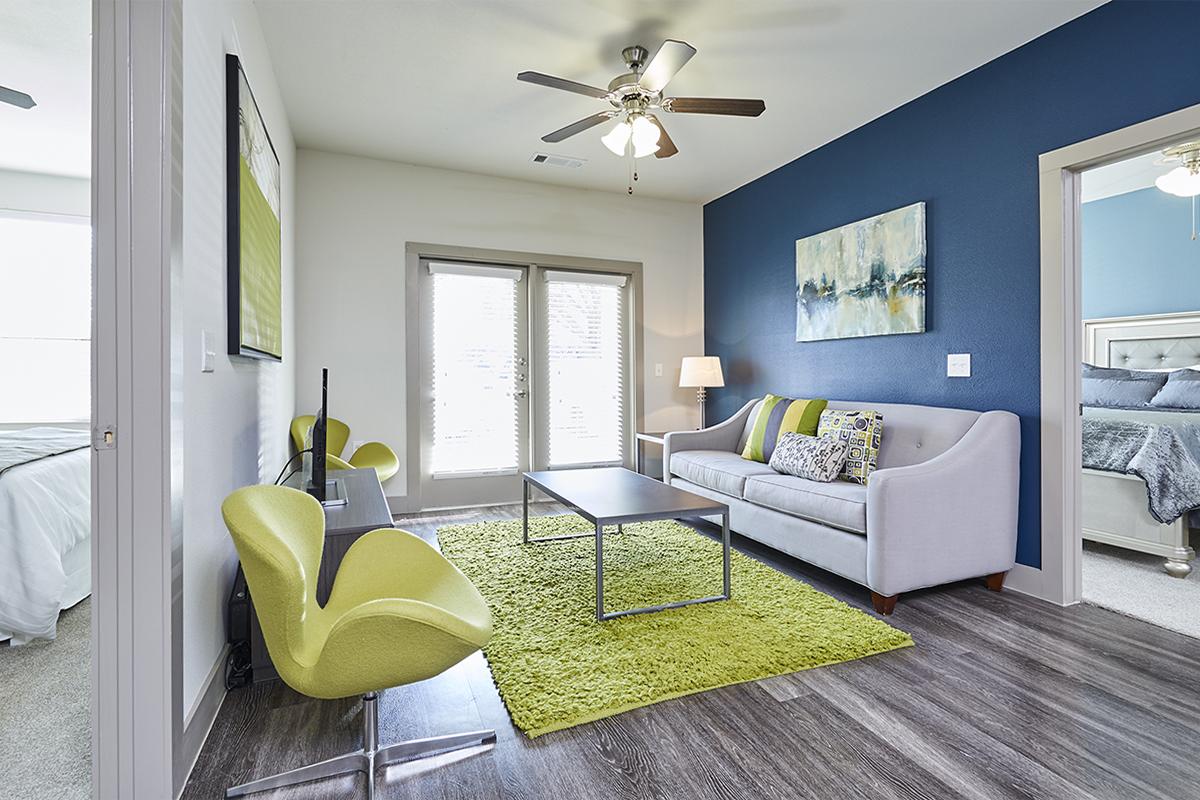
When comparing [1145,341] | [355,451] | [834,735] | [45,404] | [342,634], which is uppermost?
[1145,341]

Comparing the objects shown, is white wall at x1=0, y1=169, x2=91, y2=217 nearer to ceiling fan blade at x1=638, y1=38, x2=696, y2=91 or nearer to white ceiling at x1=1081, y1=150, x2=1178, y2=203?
ceiling fan blade at x1=638, y1=38, x2=696, y2=91

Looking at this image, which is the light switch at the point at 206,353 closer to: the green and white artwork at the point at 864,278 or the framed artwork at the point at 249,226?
the framed artwork at the point at 249,226

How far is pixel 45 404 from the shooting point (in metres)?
4.36

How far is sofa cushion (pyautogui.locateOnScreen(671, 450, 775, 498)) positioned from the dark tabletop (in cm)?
61

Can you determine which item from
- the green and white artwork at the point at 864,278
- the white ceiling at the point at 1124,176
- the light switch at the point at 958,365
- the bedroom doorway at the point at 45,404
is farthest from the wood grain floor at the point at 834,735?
the white ceiling at the point at 1124,176

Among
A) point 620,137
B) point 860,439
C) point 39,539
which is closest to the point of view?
point 39,539

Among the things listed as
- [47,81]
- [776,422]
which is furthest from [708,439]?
[47,81]

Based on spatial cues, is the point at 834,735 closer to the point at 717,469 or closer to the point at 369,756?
the point at 369,756

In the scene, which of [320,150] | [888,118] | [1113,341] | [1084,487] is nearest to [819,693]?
[1084,487]

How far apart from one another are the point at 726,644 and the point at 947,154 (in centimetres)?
292

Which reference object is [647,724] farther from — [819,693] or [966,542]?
[966,542]

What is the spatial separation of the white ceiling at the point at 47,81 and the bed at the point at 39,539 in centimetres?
174

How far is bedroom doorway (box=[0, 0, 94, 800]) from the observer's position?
5.87ft

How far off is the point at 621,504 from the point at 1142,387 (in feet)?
14.0
